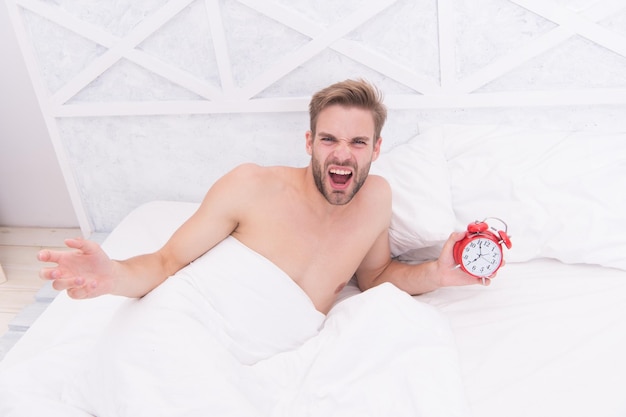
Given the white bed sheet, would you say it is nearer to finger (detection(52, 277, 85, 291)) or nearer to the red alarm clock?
the red alarm clock

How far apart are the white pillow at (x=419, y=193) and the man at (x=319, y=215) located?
0.21 feet

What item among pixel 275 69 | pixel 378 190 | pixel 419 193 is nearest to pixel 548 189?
pixel 419 193

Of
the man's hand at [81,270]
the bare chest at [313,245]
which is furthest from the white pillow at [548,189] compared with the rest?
the man's hand at [81,270]

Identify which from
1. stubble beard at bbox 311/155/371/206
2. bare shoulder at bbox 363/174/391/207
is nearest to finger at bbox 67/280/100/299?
stubble beard at bbox 311/155/371/206

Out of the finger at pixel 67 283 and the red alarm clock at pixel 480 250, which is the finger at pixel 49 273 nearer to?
the finger at pixel 67 283

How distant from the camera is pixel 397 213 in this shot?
1518 mm

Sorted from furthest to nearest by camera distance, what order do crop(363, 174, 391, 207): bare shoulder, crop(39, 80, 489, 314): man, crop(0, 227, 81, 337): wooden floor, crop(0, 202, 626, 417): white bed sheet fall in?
crop(0, 227, 81, 337): wooden floor < crop(363, 174, 391, 207): bare shoulder < crop(39, 80, 489, 314): man < crop(0, 202, 626, 417): white bed sheet

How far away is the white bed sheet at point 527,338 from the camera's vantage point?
1.11 metres

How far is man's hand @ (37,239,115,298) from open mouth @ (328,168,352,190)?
582mm

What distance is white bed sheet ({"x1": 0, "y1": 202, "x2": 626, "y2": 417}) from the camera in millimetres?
1110

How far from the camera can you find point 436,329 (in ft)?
4.15

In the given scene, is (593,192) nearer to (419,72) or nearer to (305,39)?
(419,72)

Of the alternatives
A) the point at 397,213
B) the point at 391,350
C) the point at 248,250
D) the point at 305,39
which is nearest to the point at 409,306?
the point at 391,350

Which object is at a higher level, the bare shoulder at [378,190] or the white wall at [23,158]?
the white wall at [23,158]
